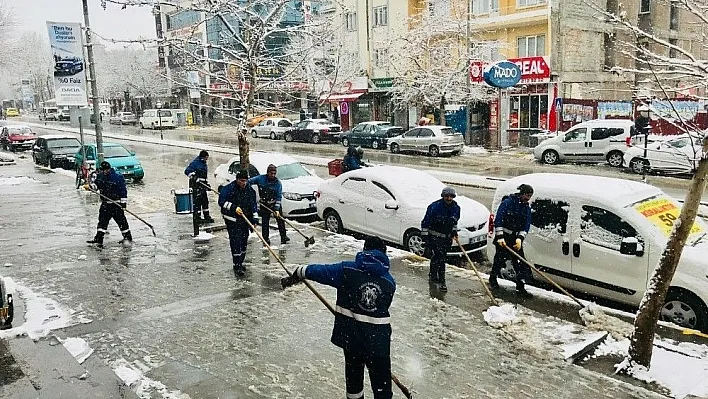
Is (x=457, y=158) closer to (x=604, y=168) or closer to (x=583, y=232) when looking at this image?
(x=604, y=168)

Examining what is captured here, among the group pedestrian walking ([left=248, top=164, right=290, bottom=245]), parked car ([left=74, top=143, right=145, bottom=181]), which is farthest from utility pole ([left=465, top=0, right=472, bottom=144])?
pedestrian walking ([left=248, top=164, right=290, bottom=245])

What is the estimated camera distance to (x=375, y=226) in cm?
1189

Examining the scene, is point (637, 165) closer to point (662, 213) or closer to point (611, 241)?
point (662, 213)

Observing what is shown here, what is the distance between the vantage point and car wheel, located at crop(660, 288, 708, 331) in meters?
7.26

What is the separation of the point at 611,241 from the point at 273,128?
3542 cm

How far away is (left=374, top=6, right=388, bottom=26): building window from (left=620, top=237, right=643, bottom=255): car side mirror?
36718mm

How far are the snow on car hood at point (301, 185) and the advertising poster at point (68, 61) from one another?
302 inches

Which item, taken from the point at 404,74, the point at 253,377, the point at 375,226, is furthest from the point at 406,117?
the point at 253,377

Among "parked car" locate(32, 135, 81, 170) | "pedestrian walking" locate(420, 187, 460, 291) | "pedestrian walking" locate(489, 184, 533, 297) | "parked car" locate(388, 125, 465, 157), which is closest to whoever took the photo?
"pedestrian walking" locate(489, 184, 533, 297)

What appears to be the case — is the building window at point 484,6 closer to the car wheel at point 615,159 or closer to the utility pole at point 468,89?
the utility pole at point 468,89

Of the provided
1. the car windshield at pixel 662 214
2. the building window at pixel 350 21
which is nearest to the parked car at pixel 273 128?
the building window at pixel 350 21

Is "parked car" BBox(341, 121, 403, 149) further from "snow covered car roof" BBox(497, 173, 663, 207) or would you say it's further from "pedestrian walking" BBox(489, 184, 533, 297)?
"pedestrian walking" BBox(489, 184, 533, 297)

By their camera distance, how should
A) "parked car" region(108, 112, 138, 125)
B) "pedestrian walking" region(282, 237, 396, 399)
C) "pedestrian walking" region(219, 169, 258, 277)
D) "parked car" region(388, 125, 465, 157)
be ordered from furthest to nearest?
A: "parked car" region(108, 112, 138, 125)
"parked car" region(388, 125, 465, 157)
"pedestrian walking" region(219, 169, 258, 277)
"pedestrian walking" region(282, 237, 396, 399)

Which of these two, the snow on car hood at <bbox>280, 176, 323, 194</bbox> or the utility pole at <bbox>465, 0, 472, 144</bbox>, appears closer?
the snow on car hood at <bbox>280, 176, 323, 194</bbox>
